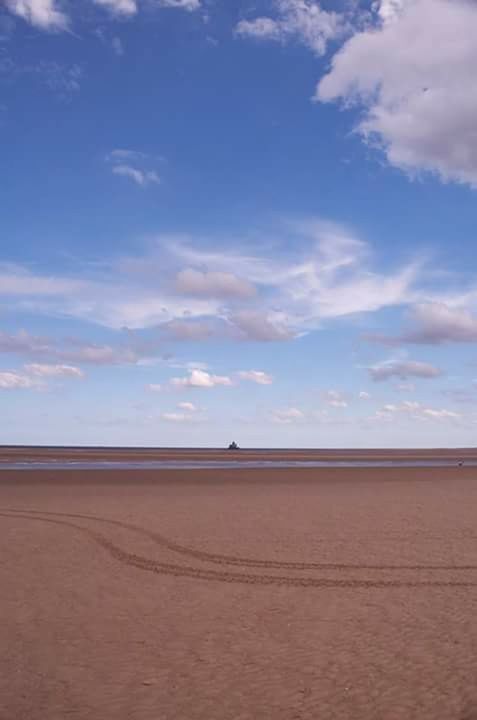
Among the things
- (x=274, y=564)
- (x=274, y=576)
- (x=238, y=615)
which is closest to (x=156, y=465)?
(x=274, y=564)

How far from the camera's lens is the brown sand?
27.6 feet

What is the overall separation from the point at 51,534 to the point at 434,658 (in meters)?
13.7

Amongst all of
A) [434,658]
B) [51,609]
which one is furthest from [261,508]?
[434,658]

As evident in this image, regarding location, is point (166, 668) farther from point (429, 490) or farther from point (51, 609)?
point (429, 490)

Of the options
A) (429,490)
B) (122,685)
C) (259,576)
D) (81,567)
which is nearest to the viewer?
(122,685)

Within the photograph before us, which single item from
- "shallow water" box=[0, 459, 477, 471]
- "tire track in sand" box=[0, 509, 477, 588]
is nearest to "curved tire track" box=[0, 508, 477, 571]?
"tire track in sand" box=[0, 509, 477, 588]

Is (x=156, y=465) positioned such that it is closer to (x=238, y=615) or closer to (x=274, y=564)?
(x=274, y=564)

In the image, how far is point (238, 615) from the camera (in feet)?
A: 39.7

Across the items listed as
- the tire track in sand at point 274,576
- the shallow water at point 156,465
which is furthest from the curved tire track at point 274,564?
the shallow water at point 156,465

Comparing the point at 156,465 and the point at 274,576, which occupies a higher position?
the point at 156,465

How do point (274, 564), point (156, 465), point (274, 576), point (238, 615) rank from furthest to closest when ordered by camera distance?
point (156, 465) < point (274, 564) < point (274, 576) < point (238, 615)

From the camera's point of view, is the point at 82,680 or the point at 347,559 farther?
the point at 347,559

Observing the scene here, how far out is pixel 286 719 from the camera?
7.77 metres

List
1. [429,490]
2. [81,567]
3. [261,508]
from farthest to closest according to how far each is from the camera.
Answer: [429,490] < [261,508] < [81,567]
